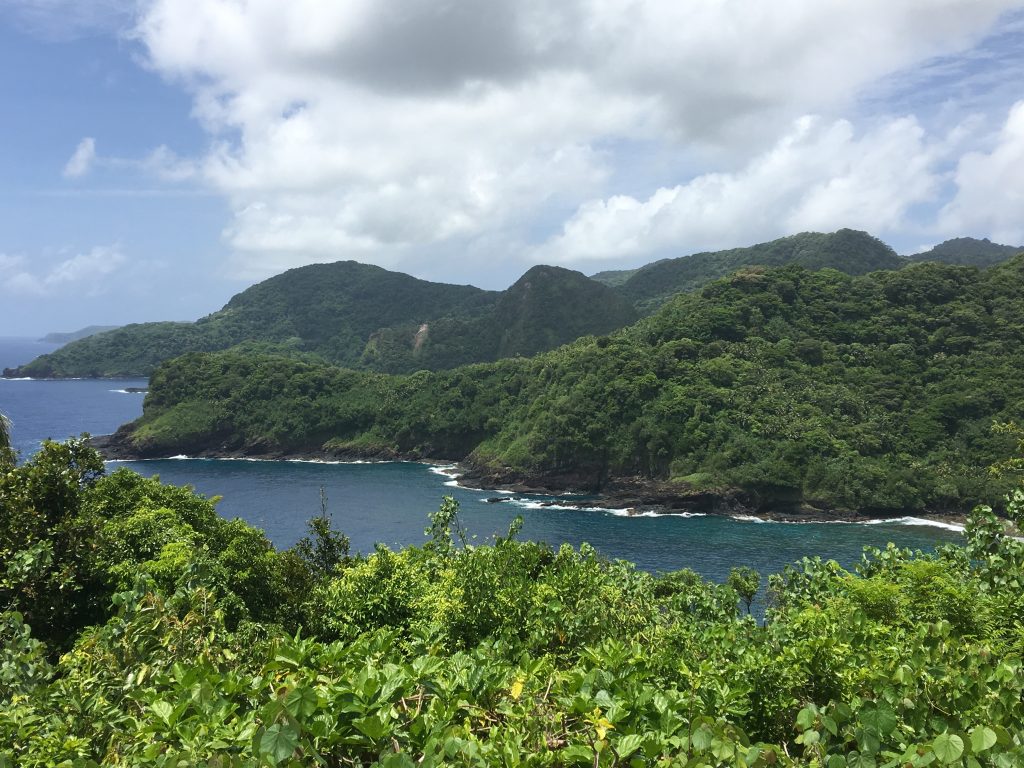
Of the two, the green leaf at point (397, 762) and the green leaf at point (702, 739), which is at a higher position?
the green leaf at point (397, 762)

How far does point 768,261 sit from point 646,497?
11896 cm

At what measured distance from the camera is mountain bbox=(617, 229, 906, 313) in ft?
497

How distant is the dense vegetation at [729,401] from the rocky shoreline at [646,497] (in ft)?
2.10

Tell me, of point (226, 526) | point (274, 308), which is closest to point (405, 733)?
point (226, 526)

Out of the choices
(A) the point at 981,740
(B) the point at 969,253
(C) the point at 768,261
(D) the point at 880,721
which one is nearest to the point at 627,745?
(D) the point at 880,721

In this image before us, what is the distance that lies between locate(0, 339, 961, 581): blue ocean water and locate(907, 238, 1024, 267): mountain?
447 ft

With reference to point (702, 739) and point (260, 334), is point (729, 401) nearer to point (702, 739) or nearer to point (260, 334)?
point (702, 739)

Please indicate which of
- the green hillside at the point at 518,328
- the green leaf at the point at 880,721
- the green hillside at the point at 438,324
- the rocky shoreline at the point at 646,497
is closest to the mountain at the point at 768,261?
the green hillside at the point at 438,324

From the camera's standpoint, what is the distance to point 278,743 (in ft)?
8.78

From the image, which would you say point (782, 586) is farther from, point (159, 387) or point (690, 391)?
point (159, 387)

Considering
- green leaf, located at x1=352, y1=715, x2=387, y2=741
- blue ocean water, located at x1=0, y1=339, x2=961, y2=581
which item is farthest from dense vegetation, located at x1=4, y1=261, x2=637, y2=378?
green leaf, located at x1=352, y1=715, x2=387, y2=741

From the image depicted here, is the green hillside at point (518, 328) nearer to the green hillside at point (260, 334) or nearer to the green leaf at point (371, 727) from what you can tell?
the green hillside at point (260, 334)

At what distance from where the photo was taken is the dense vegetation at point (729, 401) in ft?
211

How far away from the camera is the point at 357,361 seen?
16175 cm
